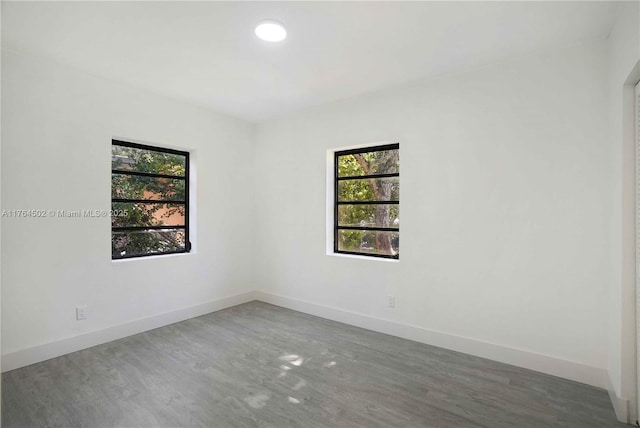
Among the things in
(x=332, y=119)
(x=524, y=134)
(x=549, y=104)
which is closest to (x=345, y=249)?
(x=332, y=119)

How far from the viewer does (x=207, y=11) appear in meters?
2.12

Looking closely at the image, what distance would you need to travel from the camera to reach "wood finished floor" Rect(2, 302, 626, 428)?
2.05m

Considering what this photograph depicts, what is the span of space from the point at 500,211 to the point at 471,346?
1.26m

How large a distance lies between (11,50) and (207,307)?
124 inches

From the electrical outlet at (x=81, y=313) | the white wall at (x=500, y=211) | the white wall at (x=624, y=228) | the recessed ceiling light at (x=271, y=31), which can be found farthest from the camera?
the electrical outlet at (x=81, y=313)

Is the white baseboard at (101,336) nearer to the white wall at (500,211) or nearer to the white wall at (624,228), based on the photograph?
the white wall at (500,211)

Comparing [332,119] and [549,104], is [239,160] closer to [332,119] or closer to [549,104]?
[332,119]

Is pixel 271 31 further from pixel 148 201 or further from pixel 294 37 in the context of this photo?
pixel 148 201

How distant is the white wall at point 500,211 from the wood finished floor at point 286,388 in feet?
1.09

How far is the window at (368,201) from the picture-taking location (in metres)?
3.61

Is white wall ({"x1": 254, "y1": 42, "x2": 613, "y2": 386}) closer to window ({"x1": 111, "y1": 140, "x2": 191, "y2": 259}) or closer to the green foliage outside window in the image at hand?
the green foliage outside window

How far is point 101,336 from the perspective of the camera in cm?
317

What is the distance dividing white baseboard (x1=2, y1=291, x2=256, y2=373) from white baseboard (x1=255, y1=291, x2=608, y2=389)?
1.15 metres

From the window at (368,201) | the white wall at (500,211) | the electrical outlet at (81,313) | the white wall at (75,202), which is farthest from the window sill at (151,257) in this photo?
the window at (368,201)
